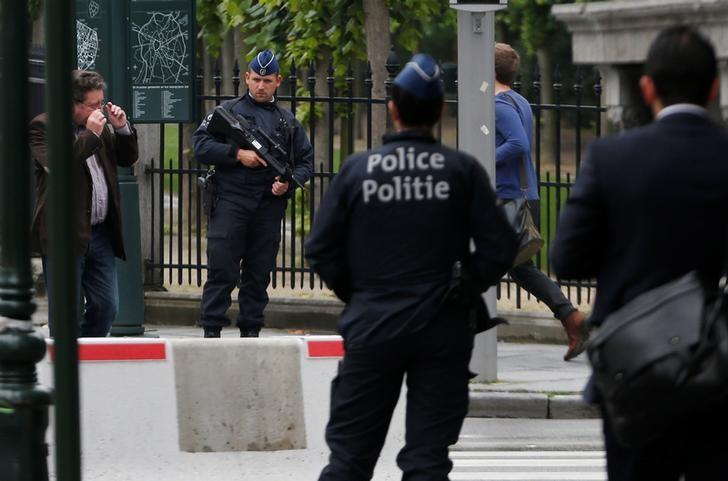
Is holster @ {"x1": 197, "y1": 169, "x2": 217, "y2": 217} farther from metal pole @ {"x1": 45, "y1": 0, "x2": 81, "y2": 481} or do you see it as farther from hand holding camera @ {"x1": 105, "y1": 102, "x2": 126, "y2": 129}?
metal pole @ {"x1": 45, "y1": 0, "x2": 81, "y2": 481}

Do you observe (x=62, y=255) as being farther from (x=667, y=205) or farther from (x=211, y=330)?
(x=211, y=330)

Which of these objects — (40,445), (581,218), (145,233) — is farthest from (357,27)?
(581,218)

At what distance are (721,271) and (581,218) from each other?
1.23 ft

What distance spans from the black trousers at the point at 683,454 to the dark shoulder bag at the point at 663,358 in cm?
4

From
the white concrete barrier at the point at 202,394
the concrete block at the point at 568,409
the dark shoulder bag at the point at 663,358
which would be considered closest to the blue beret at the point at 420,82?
the dark shoulder bag at the point at 663,358

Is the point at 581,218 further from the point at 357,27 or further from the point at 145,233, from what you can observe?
the point at 357,27

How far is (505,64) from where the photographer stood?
33.1ft

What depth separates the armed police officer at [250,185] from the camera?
10805 millimetres

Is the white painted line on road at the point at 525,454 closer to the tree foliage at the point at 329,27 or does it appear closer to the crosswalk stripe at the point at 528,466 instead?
the crosswalk stripe at the point at 528,466

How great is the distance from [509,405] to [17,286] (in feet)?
13.7

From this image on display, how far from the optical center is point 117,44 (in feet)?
39.9

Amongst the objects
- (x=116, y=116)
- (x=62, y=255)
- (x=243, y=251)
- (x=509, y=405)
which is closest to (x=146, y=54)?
(x=243, y=251)

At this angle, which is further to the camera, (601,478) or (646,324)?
(601,478)

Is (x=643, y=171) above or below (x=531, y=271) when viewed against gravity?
above
